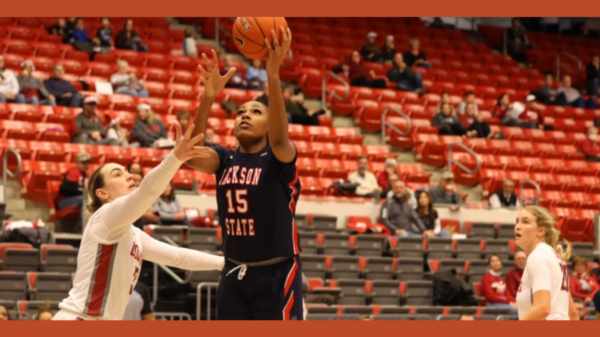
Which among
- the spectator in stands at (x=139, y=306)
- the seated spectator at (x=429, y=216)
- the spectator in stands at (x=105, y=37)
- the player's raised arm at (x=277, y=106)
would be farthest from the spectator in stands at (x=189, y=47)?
the player's raised arm at (x=277, y=106)

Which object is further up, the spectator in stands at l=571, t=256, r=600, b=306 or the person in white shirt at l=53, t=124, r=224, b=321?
the spectator in stands at l=571, t=256, r=600, b=306

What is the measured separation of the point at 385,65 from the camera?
66.2 feet

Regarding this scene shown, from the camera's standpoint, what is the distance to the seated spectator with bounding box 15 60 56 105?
14.3m

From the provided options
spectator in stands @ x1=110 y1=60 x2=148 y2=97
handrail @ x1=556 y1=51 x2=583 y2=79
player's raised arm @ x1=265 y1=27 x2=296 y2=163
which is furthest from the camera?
handrail @ x1=556 y1=51 x2=583 y2=79

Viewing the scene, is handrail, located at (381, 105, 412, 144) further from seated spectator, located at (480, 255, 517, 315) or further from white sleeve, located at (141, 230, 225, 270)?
white sleeve, located at (141, 230, 225, 270)

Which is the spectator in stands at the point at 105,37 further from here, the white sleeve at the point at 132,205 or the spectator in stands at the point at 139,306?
the white sleeve at the point at 132,205

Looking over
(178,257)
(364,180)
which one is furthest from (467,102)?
(178,257)

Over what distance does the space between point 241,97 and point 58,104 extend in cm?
336

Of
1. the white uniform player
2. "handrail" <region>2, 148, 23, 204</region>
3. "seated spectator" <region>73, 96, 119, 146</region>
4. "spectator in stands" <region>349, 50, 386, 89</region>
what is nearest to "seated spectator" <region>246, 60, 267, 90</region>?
"spectator in stands" <region>349, 50, 386, 89</region>

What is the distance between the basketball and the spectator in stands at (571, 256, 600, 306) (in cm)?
799

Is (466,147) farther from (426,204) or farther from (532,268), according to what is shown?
(532,268)

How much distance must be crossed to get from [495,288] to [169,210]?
415cm

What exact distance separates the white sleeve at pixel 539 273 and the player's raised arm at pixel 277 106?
4.66 feet

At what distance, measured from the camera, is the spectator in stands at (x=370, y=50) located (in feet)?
65.6
